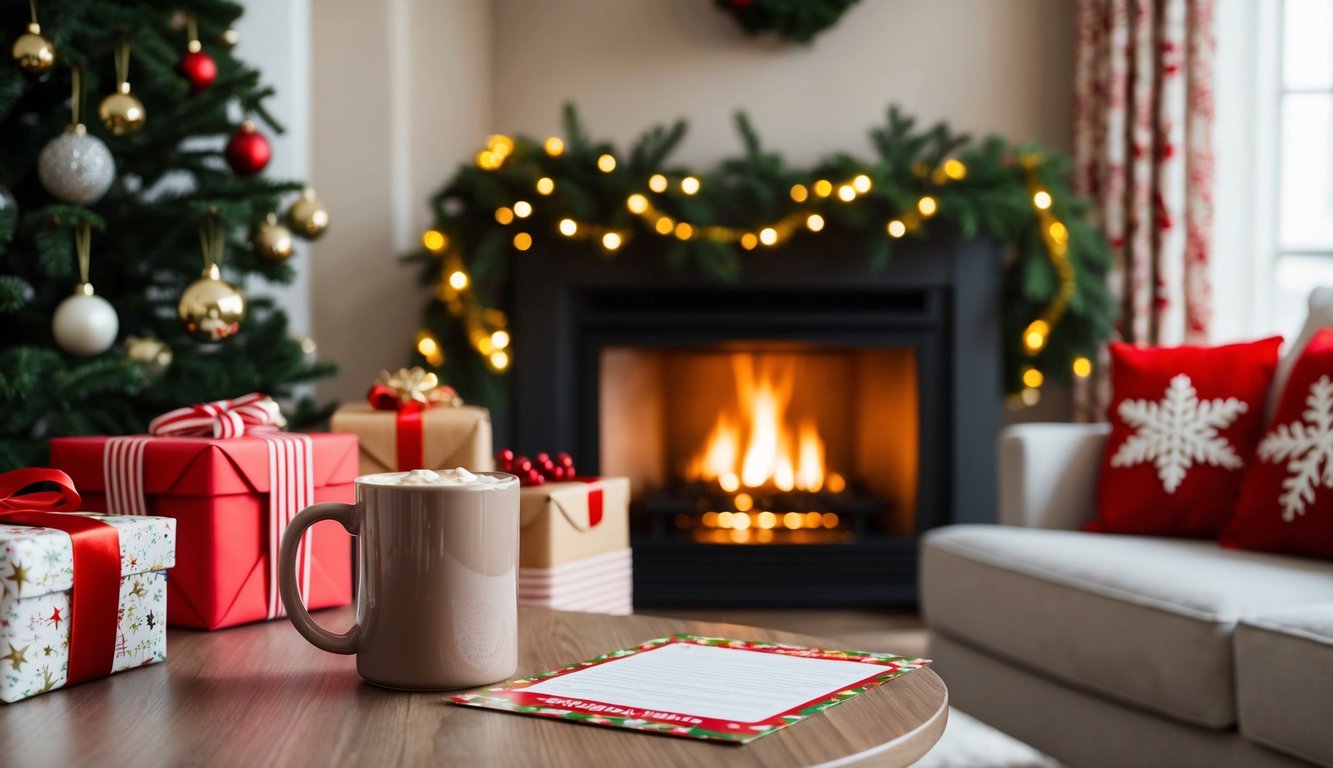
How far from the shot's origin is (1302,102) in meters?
3.45

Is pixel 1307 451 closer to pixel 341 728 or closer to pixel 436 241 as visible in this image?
pixel 341 728

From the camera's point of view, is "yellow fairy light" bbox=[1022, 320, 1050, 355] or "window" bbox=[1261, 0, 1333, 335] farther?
"window" bbox=[1261, 0, 1333, 335]

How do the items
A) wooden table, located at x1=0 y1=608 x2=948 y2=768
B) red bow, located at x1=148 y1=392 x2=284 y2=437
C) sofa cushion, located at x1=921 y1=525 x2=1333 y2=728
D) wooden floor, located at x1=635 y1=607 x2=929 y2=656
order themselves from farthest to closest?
wooden floor, located at x1=635 y1=607 x2=929 y2=656, sofa cushion, located at x1=921 y1=525 x2=1333 y2=728, red bow, located at x1=148 y1=392 x2=284 y2=437, wooden table, located at x1=0 y1=608 x2=948 y2=768

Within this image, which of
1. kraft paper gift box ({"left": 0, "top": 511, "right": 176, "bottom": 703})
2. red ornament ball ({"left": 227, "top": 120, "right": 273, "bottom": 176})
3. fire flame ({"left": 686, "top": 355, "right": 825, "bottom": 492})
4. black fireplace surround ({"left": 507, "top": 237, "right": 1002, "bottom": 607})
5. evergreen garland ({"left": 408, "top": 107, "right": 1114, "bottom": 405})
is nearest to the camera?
kraft paper gift box ({"left": 0, "top": 511, "right": 176, "bottom": 703})

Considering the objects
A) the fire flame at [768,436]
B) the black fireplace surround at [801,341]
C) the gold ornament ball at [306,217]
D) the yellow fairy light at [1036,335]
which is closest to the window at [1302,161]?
the yellow fairy light at [1036,335]

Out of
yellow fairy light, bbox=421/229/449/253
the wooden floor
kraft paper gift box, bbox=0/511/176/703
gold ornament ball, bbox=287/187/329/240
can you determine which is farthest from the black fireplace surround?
kraft paper gift box, bbox=0/511/176/703

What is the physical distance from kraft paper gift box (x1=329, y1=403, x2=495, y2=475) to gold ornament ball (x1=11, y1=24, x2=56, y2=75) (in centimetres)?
93

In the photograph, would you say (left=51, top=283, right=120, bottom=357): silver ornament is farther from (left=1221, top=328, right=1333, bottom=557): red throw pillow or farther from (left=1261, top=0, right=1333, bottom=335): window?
(left=1261, top=0, right=1333, bottom=335): window

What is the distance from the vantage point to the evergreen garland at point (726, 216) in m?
3.05

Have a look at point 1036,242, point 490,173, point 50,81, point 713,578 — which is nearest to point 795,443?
point 713,578

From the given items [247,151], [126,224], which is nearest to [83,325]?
[126,224]

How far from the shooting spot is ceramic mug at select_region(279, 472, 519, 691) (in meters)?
0.69

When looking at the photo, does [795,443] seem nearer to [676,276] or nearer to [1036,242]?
[676,276]

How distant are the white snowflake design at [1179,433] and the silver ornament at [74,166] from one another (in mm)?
1754
